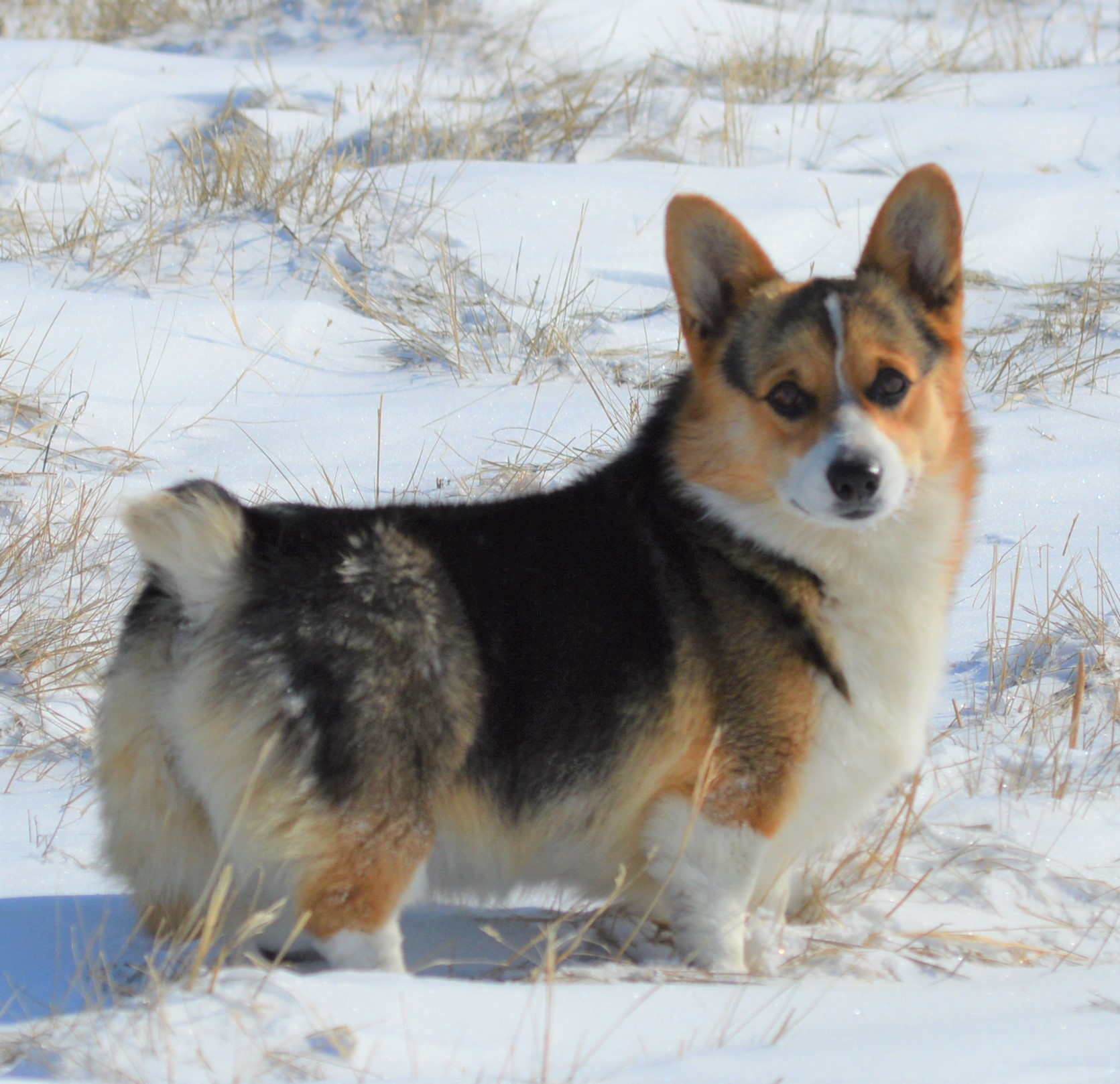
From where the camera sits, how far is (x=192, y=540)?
2.78 m

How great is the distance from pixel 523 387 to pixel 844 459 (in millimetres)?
3608

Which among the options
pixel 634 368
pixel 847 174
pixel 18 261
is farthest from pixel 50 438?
pixel 847 174

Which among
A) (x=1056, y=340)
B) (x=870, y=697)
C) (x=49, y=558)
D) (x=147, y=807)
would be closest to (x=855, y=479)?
(x=870, y=697)

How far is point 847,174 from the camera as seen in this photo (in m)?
8.51

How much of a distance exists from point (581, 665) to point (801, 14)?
10232 mm

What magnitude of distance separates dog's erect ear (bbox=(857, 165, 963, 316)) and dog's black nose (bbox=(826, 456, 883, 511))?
2.14ft

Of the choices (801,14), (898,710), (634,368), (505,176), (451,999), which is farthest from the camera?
(801,14)

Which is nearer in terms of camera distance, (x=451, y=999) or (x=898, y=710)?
(x=451, y=999)

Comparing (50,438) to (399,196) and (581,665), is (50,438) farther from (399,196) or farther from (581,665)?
(581,665)

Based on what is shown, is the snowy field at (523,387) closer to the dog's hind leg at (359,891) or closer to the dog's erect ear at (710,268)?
the dog's hind leg at (359,891)

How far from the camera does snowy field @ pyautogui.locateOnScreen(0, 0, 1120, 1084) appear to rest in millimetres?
2420

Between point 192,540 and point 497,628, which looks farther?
point 497,628

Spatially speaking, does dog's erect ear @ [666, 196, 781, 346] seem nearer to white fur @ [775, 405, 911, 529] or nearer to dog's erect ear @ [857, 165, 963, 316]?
dog's erect ear @ [857, 165, 963, 316]

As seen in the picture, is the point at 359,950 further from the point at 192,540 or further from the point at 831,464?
the point at 831,464
